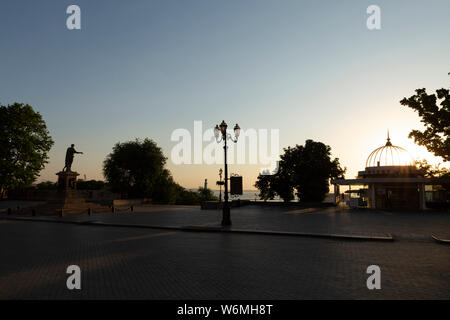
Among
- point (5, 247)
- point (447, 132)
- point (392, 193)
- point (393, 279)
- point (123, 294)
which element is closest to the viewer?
point (123, 294)

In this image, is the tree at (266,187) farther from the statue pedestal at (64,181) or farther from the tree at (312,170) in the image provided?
the statue pedestal at (64,181)

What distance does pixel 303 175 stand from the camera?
1560 inches

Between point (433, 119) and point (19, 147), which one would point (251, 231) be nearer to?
point (433, 119)

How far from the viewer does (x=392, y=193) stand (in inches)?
1344

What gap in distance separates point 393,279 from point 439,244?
21.6 feet

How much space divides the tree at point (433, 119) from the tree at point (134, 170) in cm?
4116

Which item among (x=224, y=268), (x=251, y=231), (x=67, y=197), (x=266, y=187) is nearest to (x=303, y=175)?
(x=266, y=187)

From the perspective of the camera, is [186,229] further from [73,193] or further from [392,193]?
[392,193]

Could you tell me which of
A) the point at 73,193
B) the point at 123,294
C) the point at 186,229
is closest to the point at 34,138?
the point at 73,193


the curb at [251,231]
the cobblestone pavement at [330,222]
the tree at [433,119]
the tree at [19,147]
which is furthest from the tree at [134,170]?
the tree at [433,119]

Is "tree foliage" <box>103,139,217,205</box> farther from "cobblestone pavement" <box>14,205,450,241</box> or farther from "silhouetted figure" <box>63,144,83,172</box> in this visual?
"cobblestone pavement" <box>14,205,450,241</box>

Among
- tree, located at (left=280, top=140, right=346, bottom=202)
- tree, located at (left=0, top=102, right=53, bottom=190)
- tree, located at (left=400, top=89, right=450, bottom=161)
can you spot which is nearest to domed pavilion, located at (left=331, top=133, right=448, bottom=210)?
tree, located at (left=280, top=140, right=346, bottom=202)

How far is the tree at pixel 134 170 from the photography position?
4869 centimetres

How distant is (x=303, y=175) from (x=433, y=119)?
2745cm
